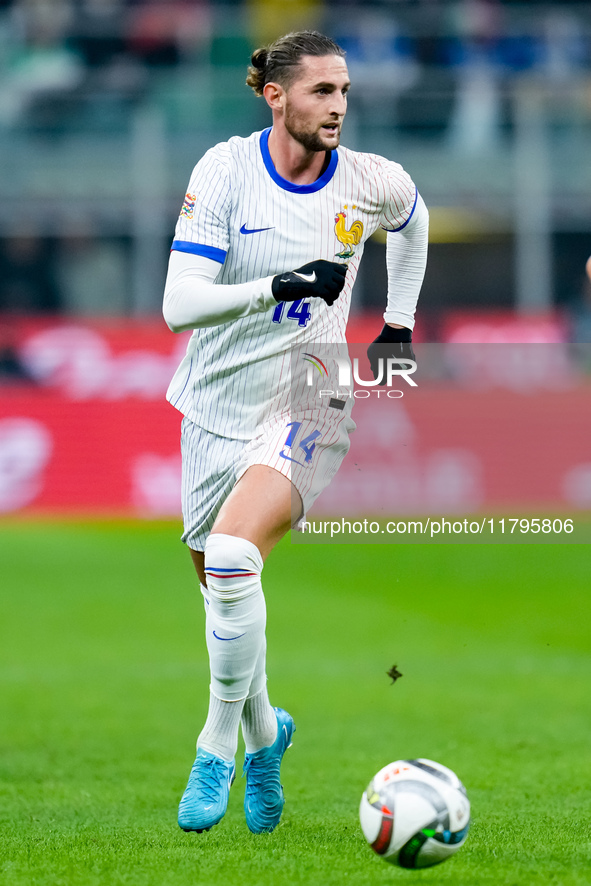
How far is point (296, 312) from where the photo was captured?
4.35m

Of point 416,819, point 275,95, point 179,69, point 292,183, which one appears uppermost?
point 179,69

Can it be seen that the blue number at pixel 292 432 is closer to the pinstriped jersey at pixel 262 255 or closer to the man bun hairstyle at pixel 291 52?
the pinstriped jersey at pixel 262 255

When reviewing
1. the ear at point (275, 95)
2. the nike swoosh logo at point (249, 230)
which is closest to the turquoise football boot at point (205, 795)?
the nike swoosh logo at point (249, 230)

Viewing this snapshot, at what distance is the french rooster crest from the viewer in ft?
14.5

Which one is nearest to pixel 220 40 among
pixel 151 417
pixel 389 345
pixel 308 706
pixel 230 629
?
pixel 151 417

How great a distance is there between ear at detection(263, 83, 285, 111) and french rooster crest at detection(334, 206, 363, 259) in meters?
0.40

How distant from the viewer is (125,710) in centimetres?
697

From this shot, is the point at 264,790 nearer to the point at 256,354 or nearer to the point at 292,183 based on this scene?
the point at 256,354

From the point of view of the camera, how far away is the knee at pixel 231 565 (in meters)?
4.05

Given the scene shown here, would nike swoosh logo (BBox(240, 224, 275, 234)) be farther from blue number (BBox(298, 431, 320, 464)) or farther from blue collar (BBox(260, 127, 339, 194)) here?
blue number (BBox(298, 431, 320, 464))

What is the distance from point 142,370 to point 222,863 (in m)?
12.4

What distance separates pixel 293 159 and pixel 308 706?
3619mm

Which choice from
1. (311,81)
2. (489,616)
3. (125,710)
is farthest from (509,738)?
(489,616)

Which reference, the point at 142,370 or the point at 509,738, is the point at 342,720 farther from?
the point at 142,370
